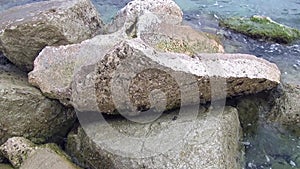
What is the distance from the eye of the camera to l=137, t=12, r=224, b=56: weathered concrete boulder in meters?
6.24

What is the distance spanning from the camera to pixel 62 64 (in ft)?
19.3

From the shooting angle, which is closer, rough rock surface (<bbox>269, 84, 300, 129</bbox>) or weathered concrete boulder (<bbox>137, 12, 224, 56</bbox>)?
rough rock surface (<bbox>269, 84, 300, 129</bbox>)

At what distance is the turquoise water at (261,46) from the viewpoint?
569 centimetres

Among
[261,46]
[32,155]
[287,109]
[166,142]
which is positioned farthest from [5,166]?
[261,46]

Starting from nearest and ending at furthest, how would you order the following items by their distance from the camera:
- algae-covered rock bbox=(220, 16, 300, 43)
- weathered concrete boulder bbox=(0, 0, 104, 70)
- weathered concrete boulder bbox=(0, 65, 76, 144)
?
weathered concrete boulder bbox=(0, 65, 76, 144)
weathered concrete boulder bbox=(0, 0, 104, 70)
algae-covered rock bbox=(220, 16, 300, 43)

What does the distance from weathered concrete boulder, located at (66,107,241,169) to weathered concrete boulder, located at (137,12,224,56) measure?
1.20 meters

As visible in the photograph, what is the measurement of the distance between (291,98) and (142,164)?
2.47 m

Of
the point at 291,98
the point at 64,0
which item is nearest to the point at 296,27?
the point at 291,98

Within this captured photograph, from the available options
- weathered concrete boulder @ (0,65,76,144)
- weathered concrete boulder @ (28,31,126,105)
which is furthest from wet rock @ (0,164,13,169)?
weathered concrete boulder @ (28,31,126,105)

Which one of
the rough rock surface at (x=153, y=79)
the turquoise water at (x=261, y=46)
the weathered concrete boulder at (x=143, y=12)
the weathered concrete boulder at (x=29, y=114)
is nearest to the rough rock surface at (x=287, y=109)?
the turquoise water at (x=261, y=46)

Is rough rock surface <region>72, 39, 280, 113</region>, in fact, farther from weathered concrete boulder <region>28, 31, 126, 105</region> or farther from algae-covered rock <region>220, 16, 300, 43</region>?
algae-covered rock <region>220, 16, 300, 43</region>

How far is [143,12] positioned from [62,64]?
5.97ft

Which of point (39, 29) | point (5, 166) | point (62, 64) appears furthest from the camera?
point (39, 29)

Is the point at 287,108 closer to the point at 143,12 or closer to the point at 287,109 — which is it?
the point at 287,109
